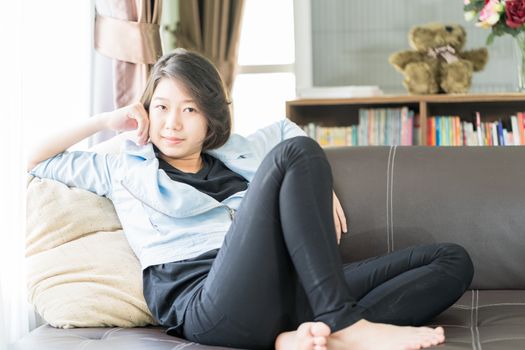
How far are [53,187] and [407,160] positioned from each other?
991 mm

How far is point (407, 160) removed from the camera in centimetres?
254

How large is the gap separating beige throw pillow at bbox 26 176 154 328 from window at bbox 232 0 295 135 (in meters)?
1.89

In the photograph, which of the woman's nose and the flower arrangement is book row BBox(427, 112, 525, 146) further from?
the woman's nose

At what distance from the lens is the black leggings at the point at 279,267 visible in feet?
5.74

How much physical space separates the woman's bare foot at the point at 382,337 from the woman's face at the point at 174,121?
0.73 metres

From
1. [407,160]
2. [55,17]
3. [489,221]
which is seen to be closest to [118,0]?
[55,17]

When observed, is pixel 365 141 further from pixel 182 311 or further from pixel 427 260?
pixel 182 311

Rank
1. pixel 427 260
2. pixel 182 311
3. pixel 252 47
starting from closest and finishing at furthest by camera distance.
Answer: pixel 182 311 → pixel 427 260 → pixel 252 47

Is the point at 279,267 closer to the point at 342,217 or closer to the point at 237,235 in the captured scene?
the point at 237,235

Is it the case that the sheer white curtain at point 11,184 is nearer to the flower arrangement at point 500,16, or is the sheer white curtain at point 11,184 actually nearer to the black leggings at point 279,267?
the black leggings at point 279,267

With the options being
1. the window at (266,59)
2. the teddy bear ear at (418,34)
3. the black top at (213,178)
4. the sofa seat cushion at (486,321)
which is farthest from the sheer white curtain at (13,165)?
the teddy bear ear at (418,34)

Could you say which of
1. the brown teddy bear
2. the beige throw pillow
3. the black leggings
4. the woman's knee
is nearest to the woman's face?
the beige throw pillow

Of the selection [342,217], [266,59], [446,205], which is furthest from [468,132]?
[342,217]

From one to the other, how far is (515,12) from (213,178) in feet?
5.86
